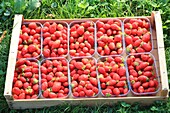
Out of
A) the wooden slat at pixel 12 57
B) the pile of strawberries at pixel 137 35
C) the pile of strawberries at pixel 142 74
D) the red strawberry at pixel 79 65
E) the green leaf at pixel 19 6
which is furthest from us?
the green leaf at pixel 19 6

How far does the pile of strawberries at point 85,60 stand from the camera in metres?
3.12

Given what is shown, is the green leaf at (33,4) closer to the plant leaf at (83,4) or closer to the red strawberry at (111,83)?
the plant leaf at (83,4)

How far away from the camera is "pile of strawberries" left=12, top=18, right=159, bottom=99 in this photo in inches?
123

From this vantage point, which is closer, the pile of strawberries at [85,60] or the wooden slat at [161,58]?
the wooden slat at [161,58]

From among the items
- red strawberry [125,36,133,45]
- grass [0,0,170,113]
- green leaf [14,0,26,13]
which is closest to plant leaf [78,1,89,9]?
grass [0,0,170,113]

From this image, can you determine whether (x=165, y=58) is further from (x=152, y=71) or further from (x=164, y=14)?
(x=164, y=14)

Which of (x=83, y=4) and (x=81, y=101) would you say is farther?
(x=83, y=4)

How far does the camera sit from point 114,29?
136 inches

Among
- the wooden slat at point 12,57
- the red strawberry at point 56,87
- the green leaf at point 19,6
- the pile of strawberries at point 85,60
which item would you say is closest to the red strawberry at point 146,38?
the pile of strawberries at point 85,60

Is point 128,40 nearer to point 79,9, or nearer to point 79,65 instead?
point 79,65

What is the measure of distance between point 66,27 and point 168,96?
108 cm

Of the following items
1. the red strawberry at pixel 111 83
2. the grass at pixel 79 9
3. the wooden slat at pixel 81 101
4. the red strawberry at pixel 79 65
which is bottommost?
the wooden slat at pixel 81 101

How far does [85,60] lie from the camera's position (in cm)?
327

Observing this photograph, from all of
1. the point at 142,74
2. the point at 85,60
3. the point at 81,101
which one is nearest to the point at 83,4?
the point at 85,60
